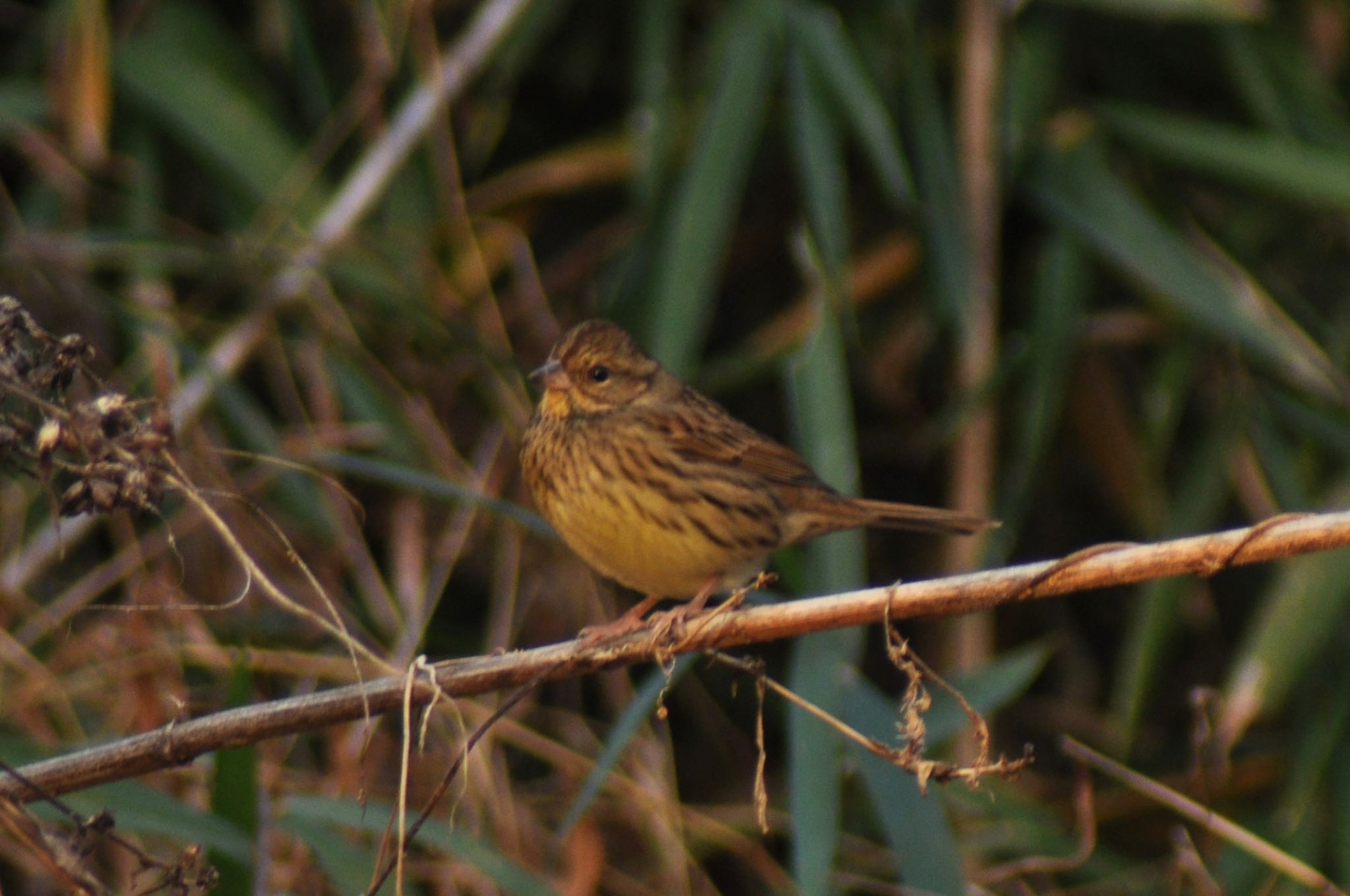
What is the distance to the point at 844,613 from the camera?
216 centimetres

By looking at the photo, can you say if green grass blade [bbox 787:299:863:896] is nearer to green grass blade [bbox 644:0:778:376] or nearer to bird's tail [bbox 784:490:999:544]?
bird's tail [bbox 784:490:999:544]

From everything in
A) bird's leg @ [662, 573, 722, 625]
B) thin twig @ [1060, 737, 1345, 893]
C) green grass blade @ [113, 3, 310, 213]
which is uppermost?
green grass blade @ [113, 3, 310, 213]

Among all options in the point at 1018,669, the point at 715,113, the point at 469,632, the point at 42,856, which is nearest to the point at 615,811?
the point at 469,632

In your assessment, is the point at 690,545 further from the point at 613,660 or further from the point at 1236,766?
the point at 1236,766

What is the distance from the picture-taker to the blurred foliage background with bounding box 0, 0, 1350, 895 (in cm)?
365

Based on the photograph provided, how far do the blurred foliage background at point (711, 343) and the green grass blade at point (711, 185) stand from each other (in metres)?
0.01

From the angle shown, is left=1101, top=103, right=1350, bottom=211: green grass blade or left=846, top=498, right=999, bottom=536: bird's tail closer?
left=846, top=498, right=999, bottom=536: bird's tail

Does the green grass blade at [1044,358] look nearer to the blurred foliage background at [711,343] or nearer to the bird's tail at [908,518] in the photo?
the blurred foliage background at [711,343]

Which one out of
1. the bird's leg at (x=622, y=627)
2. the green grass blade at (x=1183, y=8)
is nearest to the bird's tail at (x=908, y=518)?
the bird's leg at (x=622, y=627)

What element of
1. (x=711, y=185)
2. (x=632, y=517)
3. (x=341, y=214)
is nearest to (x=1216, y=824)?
(x=632, y=517)

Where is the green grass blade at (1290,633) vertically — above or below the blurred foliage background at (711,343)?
below

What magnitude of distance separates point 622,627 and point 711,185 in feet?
4.58

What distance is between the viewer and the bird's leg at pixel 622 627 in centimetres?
264

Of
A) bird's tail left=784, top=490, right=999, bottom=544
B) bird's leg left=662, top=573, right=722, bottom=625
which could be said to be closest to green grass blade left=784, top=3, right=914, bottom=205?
bird's tail left=784, top=490, right=999, bottom=544
